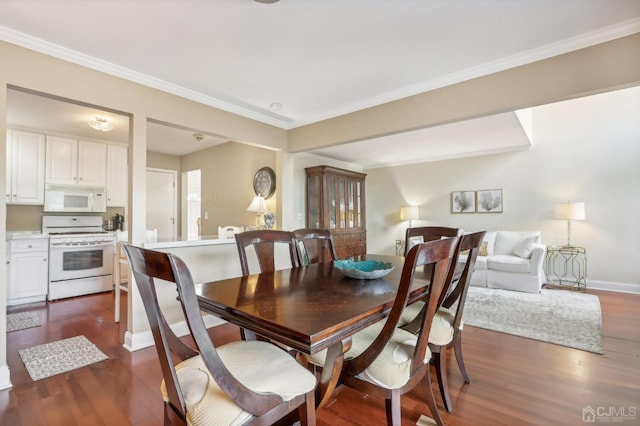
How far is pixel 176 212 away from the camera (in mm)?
5992

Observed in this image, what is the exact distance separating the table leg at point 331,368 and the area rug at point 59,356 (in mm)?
2152

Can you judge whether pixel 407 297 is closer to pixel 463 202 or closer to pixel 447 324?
pixel 447 324

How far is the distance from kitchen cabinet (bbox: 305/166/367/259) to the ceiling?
77.2 inches

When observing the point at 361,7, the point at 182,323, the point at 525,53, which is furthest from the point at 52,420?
the point at 525,53

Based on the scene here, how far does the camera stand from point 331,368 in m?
1.14

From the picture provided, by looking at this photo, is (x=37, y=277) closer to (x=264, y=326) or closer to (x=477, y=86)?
(x=264, y=326)

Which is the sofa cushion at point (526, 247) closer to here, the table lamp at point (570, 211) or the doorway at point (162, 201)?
the table lamp at point (570, 211)

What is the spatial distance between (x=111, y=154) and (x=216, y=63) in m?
3.54

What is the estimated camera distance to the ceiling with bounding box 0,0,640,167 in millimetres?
1790

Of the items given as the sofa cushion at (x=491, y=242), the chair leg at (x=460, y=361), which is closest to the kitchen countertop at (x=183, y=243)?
the chair leg at (x=460, y=361)

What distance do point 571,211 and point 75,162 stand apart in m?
7.47

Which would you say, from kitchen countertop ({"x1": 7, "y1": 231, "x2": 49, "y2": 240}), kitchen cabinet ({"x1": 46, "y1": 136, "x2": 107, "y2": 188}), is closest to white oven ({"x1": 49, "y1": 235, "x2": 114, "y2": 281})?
kitchen countertop ({"x1": 7, "y1": 231, "x2": 49, "y2": 240})

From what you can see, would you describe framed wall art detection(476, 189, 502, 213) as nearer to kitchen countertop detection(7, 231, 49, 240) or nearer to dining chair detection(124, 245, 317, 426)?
dining chair detection(124, 245, 317, 426)

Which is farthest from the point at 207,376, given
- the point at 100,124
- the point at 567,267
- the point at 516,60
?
the point at 567,267
